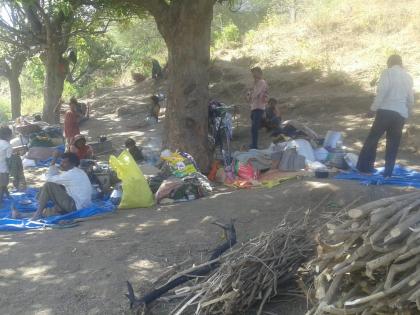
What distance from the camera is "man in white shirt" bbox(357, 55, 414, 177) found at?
6.94m

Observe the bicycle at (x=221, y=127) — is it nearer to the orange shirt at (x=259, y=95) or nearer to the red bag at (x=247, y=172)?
the orange shirt at (x=259, y=95)

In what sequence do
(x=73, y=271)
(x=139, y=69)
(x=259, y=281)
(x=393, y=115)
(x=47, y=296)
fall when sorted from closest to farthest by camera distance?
(x=259, y=281)
(x=47, y=296)
(x=73, y=271)
(x=393, y=115)
(x=139, y=69)

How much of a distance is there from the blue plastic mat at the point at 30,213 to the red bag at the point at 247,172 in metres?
2.04

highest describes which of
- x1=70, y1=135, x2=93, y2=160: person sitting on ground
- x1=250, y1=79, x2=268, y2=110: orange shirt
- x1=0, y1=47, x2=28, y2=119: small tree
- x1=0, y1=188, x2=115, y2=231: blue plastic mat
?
x1=0, y1=47, x2=28, y2=119: small tree

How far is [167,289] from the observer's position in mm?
3650

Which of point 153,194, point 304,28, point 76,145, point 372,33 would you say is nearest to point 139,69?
point 304,28

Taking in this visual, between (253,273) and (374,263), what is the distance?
1.07m

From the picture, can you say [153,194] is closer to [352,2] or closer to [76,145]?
[76,145]

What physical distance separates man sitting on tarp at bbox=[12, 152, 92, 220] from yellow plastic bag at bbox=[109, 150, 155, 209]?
1.58ft

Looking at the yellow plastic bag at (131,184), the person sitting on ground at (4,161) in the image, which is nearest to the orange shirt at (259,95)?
the yellow plastic bag at (131,184)

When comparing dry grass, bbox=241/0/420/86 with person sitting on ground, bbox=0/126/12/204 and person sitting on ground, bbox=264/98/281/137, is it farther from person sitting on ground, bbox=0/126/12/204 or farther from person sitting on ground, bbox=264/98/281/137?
person sitting on ground, bbox=0/126/12/204

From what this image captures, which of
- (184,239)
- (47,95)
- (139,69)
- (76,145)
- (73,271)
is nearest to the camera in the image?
(73,271)

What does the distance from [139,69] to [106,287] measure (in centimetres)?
1811

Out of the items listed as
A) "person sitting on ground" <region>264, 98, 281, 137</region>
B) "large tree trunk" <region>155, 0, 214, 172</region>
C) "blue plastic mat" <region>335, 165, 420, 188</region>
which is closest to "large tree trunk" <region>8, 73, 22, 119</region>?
"person sitting on ground" <region>264, 98, 281, 137</region>
